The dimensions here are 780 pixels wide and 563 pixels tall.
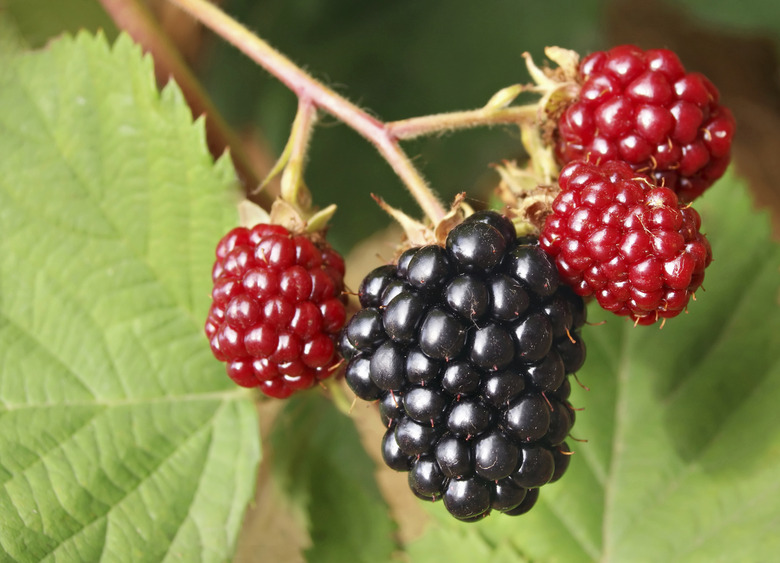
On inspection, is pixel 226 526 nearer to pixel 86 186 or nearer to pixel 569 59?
pixel 86 186

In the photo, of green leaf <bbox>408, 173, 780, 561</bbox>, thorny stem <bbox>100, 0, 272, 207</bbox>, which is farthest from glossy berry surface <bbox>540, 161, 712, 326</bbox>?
thorny stem <bbox>100, 0, 272, 207</bbox>

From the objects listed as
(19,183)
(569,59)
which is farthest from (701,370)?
(19,183)

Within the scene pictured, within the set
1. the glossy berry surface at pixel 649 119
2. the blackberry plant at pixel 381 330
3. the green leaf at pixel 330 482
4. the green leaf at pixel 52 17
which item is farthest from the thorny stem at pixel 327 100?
the green leaf at pixel 330 482

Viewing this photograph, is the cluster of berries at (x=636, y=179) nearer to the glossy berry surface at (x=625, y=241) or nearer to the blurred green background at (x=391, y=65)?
the glossy berry surface at (x=625, y=241)

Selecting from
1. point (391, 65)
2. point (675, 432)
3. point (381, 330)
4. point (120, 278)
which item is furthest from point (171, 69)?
point (675, 432)

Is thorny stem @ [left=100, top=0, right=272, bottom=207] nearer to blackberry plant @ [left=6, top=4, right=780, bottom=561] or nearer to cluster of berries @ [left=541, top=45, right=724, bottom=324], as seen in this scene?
blackberry plant @ [left=6, top=4, right=780, bottom=561]

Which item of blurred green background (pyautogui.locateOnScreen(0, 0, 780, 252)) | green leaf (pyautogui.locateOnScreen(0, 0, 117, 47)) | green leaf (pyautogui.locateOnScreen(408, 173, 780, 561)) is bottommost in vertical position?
green leaf (pyautogui.locateOnScreen(408, 173, 780, 561))
